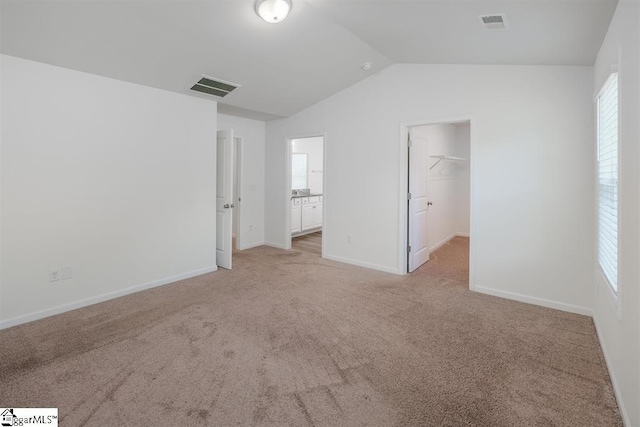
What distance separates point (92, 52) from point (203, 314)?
256 centimetres

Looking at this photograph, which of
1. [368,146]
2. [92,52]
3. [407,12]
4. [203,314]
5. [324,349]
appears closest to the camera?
[324,349]

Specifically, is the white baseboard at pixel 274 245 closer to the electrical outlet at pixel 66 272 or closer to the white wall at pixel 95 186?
the white wall at pixel 95 186

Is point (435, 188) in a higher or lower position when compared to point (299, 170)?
lower

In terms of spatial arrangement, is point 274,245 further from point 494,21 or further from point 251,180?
point 494,21

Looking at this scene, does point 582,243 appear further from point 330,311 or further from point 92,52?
point 92,52

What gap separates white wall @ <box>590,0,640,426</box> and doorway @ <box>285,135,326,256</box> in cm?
412

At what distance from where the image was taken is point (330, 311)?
306 cm

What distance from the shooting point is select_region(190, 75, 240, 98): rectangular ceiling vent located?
11.8 ft

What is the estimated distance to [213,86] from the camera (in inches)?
148

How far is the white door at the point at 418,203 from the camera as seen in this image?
4.26 m

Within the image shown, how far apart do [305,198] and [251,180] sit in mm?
1617

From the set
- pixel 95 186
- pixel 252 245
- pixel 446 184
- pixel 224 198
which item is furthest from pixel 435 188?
pixel 95 186

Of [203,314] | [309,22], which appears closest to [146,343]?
[203,314]

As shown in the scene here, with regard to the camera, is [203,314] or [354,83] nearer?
[203,314]
